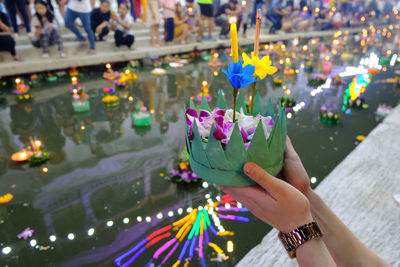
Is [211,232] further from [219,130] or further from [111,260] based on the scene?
[219,130]

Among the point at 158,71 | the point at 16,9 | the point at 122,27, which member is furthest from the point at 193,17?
the point at 16,9

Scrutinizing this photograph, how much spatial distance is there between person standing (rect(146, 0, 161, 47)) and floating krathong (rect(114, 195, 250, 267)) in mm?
6157

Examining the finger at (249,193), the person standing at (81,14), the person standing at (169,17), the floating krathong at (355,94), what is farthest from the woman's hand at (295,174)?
the person standing at (169,17)

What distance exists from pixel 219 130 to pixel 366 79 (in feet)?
17.0

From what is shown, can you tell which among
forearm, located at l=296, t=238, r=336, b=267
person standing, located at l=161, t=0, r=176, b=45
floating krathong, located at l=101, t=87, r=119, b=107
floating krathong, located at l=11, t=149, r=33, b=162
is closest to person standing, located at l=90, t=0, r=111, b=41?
person standing, located at l=161, t=0, r=176, b=45

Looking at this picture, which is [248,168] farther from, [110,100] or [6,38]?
[6,38]

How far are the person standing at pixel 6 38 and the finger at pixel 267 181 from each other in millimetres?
5885

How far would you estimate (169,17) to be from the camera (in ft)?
23.9

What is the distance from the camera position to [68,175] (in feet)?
8.15

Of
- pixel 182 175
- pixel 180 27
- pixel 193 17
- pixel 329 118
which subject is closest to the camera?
pixel 182 175

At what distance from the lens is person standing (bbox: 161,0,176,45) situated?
7121mm

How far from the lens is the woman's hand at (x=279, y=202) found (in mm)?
862

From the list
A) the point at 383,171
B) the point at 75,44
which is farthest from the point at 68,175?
the point at 75,44

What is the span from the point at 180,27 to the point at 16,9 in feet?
13.1
